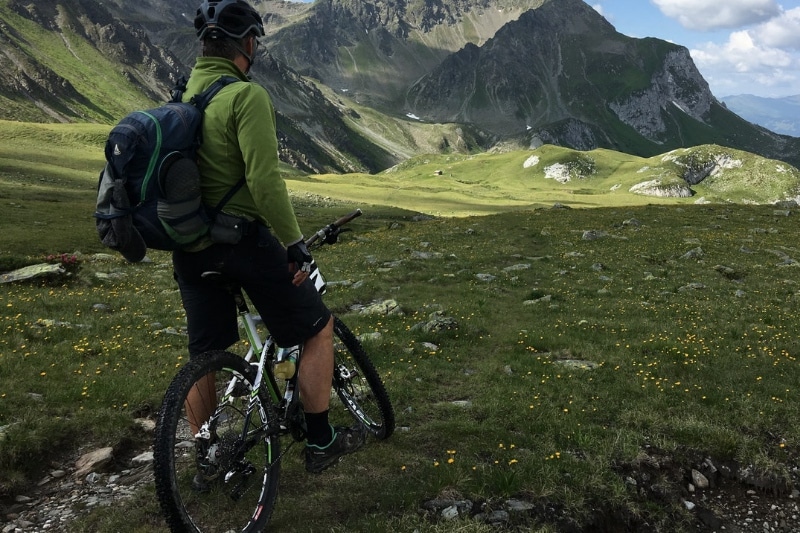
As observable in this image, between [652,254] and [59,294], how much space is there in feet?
94.9

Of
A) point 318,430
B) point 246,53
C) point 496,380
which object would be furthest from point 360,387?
point 246,53

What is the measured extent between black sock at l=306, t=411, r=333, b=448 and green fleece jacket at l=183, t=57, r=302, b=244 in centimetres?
231

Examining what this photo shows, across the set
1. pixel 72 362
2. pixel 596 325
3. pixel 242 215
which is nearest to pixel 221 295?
pixel 242 215

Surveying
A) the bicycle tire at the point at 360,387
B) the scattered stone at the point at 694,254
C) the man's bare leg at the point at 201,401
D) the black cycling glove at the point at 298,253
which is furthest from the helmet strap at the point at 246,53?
the scattered stone at the point at 694,254

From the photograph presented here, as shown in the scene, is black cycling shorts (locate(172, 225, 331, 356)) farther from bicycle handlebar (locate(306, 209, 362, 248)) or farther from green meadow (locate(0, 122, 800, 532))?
green meadow (locate(0, 122, 800, 532))

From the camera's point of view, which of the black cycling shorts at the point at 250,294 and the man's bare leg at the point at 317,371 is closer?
the black cycling shorts at the point at 250,294

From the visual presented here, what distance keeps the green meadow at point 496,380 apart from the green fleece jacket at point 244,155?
3.66 meters

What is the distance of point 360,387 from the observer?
25.4 ft

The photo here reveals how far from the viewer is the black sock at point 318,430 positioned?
6.24 meters

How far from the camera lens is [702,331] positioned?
14.6 meters

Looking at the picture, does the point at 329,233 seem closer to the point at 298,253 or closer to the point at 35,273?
the point at 298,253

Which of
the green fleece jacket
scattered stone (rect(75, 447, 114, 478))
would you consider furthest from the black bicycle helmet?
scattered stone (rect(75, 447, 114, 478))

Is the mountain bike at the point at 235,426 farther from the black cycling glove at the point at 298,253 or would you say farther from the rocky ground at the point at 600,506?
the rocky ground at the point at 600,506

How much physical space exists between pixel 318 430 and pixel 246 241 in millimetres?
2558
